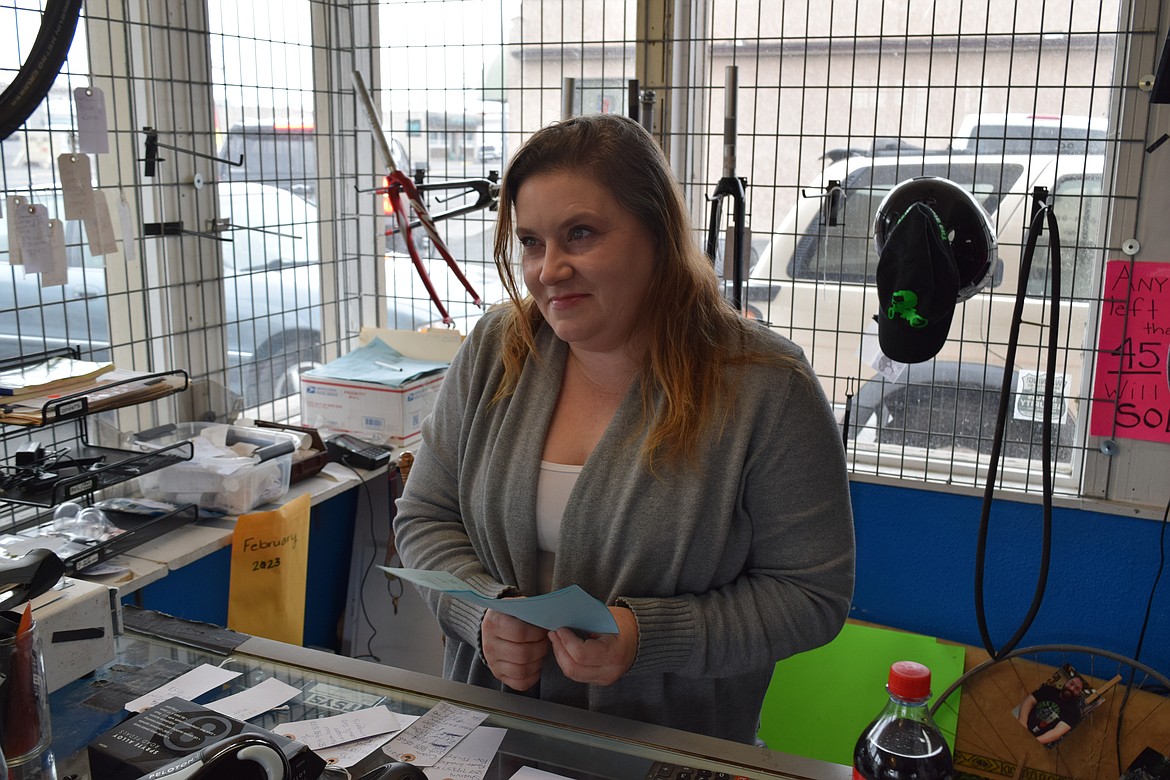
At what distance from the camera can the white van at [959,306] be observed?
92.8 inches

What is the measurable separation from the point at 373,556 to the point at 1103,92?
85.6 inches

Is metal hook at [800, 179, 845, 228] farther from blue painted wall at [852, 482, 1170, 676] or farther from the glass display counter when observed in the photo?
the glass display counter

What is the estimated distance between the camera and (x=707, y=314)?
143 cm

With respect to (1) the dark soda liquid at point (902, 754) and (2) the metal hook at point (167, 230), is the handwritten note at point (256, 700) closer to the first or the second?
(1) the dark soda liquid at point (902, 754)

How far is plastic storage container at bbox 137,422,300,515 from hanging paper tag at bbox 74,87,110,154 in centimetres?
63

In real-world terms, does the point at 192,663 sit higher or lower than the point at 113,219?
lower

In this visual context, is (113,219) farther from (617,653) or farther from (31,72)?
(617,653)

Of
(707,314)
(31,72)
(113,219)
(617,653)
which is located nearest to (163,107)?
(113,219)

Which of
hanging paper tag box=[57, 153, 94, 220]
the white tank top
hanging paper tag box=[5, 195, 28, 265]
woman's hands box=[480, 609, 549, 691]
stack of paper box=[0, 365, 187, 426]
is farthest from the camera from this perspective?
hanging paper tag box=[57, 153, 94, 220]

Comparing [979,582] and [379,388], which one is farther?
[379,388]

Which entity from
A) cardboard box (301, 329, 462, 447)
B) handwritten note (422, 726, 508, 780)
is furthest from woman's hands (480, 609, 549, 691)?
cardboard box (301, 329, 462, 447)

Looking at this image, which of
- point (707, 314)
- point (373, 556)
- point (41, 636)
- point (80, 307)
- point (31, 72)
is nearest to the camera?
point (31, 72)

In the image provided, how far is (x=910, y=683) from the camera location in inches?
35.5

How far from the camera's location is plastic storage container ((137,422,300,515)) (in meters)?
2.16
